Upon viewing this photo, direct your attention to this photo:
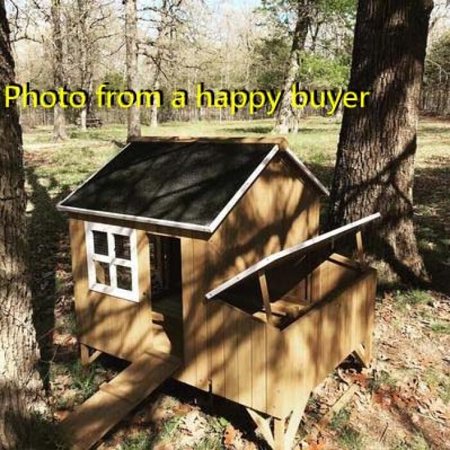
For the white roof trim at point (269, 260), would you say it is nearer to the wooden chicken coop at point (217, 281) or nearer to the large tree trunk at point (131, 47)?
the wooden chicken coop at point (217, 281)

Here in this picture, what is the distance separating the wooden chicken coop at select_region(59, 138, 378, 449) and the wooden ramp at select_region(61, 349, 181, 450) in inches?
0.5

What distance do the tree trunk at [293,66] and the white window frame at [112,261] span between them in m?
24.6

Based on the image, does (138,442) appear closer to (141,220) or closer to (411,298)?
(141,220)

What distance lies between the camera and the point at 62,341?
20.8ft

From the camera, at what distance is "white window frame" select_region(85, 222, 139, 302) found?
472 centimetres

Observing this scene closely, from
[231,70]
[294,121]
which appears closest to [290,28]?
[294,121]

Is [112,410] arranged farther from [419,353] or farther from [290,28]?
[290,28]

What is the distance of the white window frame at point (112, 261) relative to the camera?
4.72 m

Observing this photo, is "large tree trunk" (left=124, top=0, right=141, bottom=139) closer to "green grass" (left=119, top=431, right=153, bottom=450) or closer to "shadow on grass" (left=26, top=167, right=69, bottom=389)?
"shadow on grass" (left=26, top=167, right=69, bottom=389)

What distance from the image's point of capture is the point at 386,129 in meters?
6.47

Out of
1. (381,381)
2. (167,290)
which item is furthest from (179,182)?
(381,381)

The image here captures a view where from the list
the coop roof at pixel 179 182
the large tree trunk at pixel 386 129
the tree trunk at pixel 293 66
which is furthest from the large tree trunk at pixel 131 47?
the coop roof at pixel 179 182

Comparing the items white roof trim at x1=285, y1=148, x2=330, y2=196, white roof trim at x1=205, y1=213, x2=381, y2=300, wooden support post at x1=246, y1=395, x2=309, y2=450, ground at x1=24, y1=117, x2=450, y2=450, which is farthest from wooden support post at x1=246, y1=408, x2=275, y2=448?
white roof trim at x1=285, y1=148, x2=330, y2=196

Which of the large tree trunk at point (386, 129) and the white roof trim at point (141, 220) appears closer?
the white roof trim at point (141, 220)
